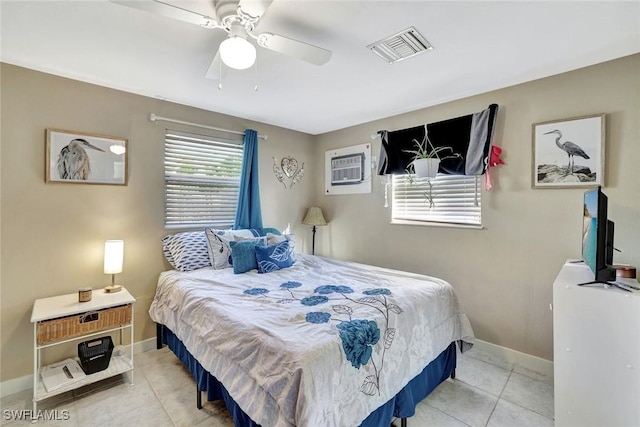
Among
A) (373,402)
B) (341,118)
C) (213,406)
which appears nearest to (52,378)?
(213,406)

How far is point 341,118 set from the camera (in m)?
3.57

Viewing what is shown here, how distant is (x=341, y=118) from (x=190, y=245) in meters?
2.26

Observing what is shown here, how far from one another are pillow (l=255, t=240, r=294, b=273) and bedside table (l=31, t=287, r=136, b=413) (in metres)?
1.06

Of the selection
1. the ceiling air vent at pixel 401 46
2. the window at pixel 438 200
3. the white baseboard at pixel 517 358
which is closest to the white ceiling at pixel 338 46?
the ceiling air vent at pixel 401 46

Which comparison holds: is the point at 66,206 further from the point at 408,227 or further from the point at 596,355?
the point at 596,355

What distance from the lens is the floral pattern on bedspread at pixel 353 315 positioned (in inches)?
56.1

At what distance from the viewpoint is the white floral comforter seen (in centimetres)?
126

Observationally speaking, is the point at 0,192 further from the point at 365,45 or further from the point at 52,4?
the point at 365,45

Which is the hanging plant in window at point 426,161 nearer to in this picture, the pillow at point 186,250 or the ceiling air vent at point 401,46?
the ceiling air vent at point 401,46

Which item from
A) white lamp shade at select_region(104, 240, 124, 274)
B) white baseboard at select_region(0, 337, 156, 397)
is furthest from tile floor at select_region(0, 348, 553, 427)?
white lamp shade at select_region(104, 240, 124, 274)

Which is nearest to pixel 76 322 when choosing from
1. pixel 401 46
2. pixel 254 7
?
pixel 254 7

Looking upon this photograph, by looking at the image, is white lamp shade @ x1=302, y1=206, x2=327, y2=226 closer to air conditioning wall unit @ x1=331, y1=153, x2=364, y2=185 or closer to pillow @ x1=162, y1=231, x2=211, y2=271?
air conditioning wall unit @ x1=331, y1=153, x2=364, y2=185

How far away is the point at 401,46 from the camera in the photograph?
1935mm

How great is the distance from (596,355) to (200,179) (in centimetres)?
344
